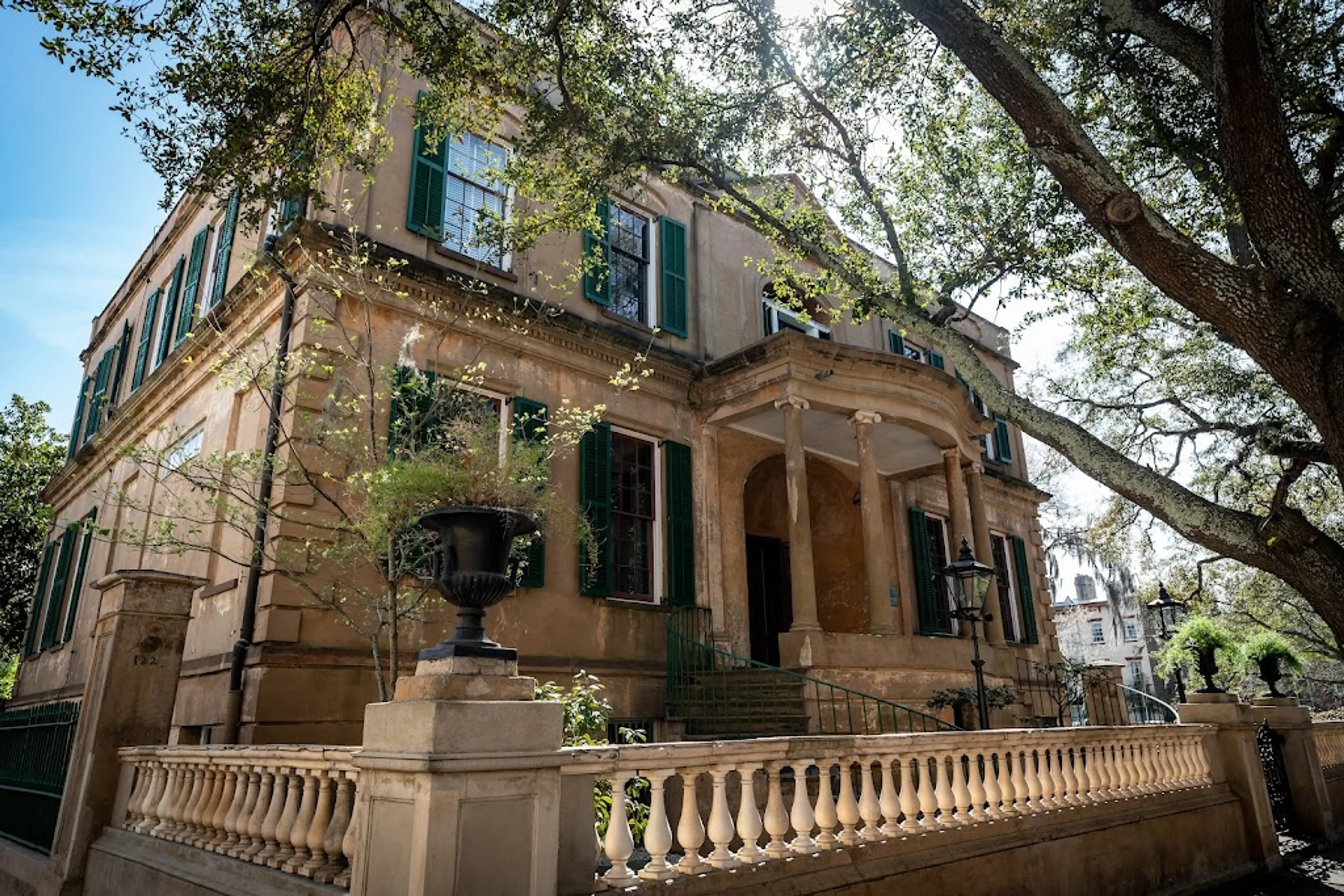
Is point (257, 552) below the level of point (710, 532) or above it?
below

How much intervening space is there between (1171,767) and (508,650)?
7.74 m

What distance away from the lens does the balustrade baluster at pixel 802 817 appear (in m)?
4.56

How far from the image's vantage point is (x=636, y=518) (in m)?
11.3

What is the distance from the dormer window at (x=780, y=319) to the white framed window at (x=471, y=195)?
5287 millimetres

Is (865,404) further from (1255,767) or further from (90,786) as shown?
(90,786)

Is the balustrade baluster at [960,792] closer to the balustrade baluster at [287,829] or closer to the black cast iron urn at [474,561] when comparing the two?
the black cast iron urn at [474,561]

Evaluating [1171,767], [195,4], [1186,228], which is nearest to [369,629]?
[195,4]

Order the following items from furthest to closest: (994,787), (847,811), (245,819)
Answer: (994,787) < (847,811) < (245,819)

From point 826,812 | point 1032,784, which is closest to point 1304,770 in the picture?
point 1032,784

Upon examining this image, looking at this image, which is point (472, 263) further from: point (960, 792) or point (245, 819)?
point (960, 792)


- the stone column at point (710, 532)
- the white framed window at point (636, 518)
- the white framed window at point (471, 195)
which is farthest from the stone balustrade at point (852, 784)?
the white framed window at point (471, 195)

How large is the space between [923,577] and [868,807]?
10.8m

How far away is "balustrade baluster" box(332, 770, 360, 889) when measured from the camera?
3559mm

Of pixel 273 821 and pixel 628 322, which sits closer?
pixel 273 821
